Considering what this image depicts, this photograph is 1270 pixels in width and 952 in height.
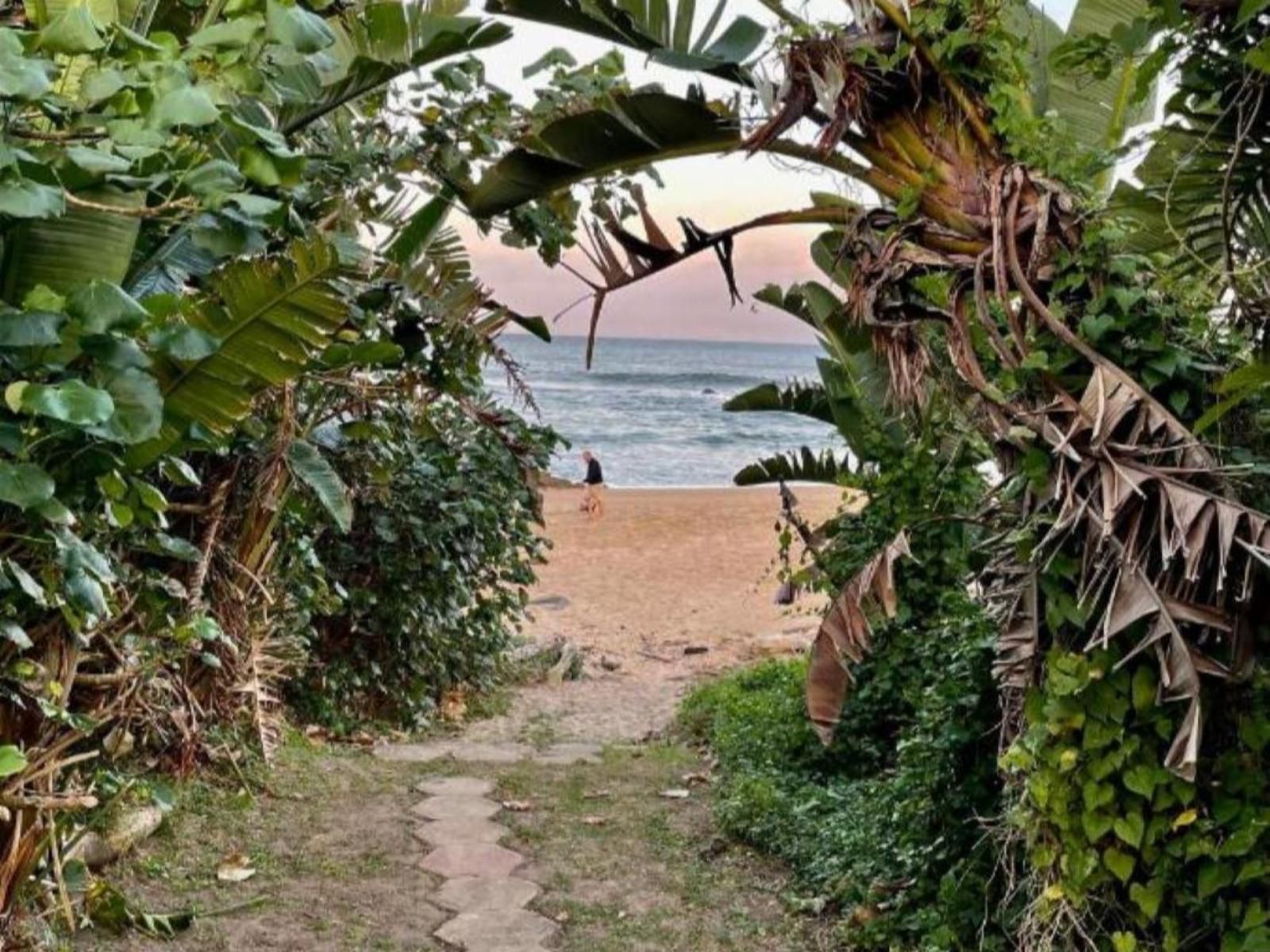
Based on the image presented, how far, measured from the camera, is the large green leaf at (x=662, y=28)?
11.1 ft

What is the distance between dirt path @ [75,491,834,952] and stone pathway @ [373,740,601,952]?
1cm

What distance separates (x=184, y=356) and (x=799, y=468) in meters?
5.06

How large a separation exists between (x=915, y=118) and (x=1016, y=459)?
3.56ft

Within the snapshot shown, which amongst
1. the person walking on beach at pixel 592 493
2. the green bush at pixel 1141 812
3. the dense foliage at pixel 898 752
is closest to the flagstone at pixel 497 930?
the dense foliage at pixel 898 752

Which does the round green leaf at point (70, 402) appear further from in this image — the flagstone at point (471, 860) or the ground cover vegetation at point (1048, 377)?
the flagstone at point (471, 860)

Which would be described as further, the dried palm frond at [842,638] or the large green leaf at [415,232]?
the large green leaf at [415,232]

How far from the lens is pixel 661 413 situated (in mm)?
43438

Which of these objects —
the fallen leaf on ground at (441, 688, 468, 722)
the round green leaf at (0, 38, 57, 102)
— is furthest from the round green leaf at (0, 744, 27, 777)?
the fallen leaf on ground at (441, 688, 468, 722)

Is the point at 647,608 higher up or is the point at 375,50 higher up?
the point at 375,50

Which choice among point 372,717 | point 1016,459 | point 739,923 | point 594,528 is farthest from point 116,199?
point 594,528

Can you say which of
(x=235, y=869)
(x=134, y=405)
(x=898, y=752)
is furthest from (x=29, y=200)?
(x=898, y=752)

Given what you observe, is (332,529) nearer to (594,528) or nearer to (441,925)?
(441,925)

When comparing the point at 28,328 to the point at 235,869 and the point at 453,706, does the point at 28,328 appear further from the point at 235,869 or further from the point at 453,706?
the point at 453,706

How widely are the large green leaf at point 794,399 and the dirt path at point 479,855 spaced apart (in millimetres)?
2339
